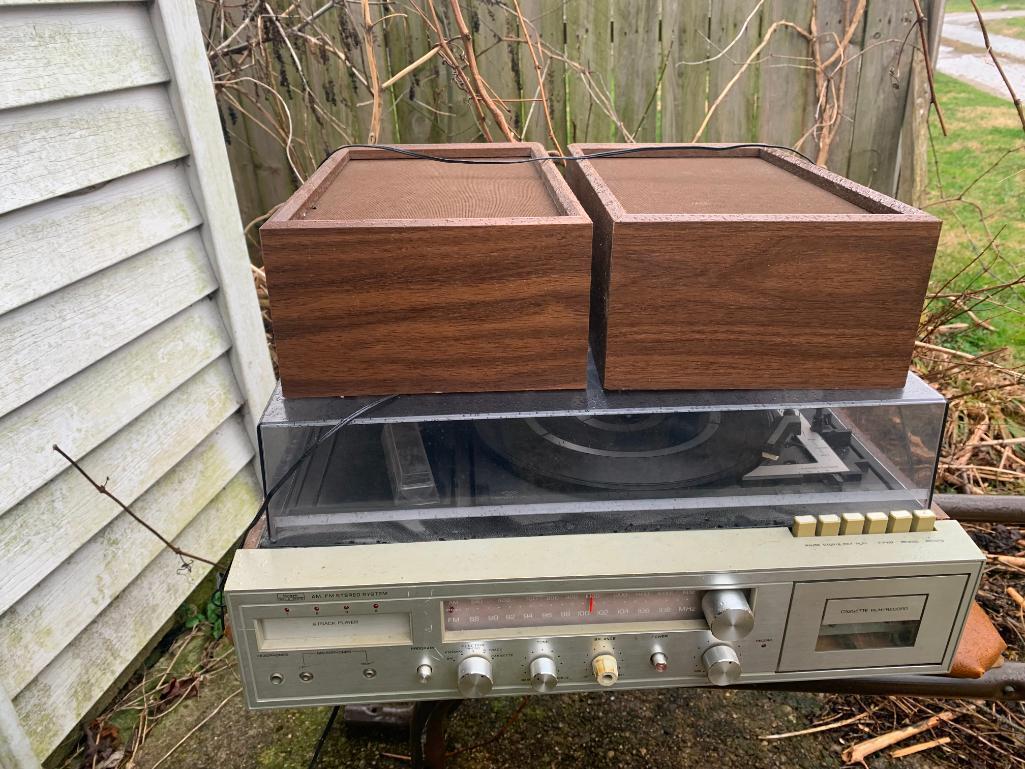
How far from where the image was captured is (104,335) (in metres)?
1.49

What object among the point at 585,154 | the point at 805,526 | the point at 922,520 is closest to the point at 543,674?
the point at 805,526

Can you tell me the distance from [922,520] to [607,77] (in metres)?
2.07

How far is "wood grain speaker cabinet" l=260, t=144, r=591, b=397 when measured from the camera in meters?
0.73

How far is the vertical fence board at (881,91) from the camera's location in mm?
2430

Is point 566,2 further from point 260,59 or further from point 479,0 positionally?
point 260,59

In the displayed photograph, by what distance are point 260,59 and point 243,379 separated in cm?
110

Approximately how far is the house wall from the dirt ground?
250 millimetres

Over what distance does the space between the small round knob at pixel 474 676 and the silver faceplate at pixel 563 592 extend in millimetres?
11

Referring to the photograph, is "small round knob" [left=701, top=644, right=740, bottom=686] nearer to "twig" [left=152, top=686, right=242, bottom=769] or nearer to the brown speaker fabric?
the brown speaker fabric

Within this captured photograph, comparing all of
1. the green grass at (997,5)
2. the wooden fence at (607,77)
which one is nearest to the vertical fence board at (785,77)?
the wooden fence at (607,77)

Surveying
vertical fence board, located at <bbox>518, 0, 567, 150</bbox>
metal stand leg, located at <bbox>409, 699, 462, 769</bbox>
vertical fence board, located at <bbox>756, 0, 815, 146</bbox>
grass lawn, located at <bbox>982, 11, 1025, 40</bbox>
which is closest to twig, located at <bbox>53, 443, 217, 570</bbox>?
metal stand leg, located at <bbox>409, 699, 462, 769</bbox>

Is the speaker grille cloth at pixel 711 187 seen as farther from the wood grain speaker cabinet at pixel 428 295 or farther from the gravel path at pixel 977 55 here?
the gravel path at pixel 977 55

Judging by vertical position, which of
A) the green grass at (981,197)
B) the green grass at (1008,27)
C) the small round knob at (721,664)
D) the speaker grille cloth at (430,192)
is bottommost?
the green grass at (981,197)

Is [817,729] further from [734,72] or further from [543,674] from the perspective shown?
[734,72]
